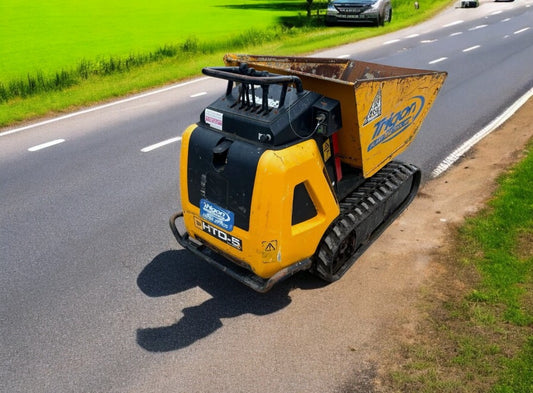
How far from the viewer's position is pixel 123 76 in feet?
49.5

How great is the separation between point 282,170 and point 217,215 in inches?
35.4

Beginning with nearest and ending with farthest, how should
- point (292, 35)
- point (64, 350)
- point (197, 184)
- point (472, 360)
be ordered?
point (472, 360)
point (64, 350)
point (197, 184)
point (292, 35)

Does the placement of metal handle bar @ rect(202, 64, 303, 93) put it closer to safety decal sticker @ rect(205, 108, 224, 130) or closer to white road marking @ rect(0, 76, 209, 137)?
safety decal sticker @ rect(205, 108, 224, 130)

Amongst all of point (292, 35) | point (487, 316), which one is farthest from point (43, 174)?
point (292, 35)

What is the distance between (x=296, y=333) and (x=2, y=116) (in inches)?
369

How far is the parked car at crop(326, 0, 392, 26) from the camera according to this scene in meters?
23.9

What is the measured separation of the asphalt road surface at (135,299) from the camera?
4.27 meters

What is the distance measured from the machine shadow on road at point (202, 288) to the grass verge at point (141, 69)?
7204 mm

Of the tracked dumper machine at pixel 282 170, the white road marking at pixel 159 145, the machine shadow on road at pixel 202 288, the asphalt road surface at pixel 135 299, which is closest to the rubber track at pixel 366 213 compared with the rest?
the tracked dumper machine at pixel 282 170

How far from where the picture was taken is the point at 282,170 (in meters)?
4.25

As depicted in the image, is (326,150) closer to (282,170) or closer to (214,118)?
(282,170)

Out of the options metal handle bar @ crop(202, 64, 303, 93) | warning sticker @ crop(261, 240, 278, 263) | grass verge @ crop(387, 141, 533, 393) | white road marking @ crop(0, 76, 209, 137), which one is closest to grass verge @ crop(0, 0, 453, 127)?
white road marking @ crop(0, 76, 209, 137)

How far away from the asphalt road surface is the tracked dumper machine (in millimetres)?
460

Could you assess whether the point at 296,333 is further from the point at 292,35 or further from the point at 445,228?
the point at 292,35
